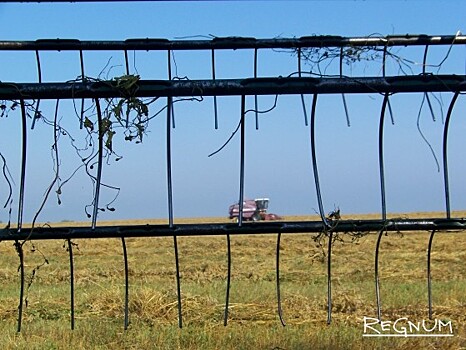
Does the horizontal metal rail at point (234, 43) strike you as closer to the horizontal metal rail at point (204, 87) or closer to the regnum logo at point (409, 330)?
the horizontal metal rail at point (204, 87)

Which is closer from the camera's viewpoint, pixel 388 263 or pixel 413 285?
pixel 413 285

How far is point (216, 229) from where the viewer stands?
114 inches

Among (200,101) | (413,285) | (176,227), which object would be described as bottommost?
(413,285)

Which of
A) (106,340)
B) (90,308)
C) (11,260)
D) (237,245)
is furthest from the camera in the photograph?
(237,245)

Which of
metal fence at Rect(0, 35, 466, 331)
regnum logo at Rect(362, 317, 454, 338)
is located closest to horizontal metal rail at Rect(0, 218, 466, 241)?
metal fence at Rect(0, 35, 466, 331)

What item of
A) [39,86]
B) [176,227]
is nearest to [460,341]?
[176,227]

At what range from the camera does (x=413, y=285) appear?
8398mm

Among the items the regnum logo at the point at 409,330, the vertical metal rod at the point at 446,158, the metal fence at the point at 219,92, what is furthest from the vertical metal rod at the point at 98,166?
the regnum logo at the point at 409,330

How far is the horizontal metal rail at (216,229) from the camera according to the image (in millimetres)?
2859

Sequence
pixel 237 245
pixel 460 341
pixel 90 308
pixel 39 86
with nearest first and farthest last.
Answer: pixel 39 86
pixel 460 341
pixel 90 308
pixel 237 245

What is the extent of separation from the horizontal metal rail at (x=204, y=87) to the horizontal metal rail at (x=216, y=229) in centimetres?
56

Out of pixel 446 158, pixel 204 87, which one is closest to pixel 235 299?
pixel 446 158

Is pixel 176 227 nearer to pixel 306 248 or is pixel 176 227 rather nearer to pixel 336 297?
pixel 336 297

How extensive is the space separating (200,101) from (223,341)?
1904mm
